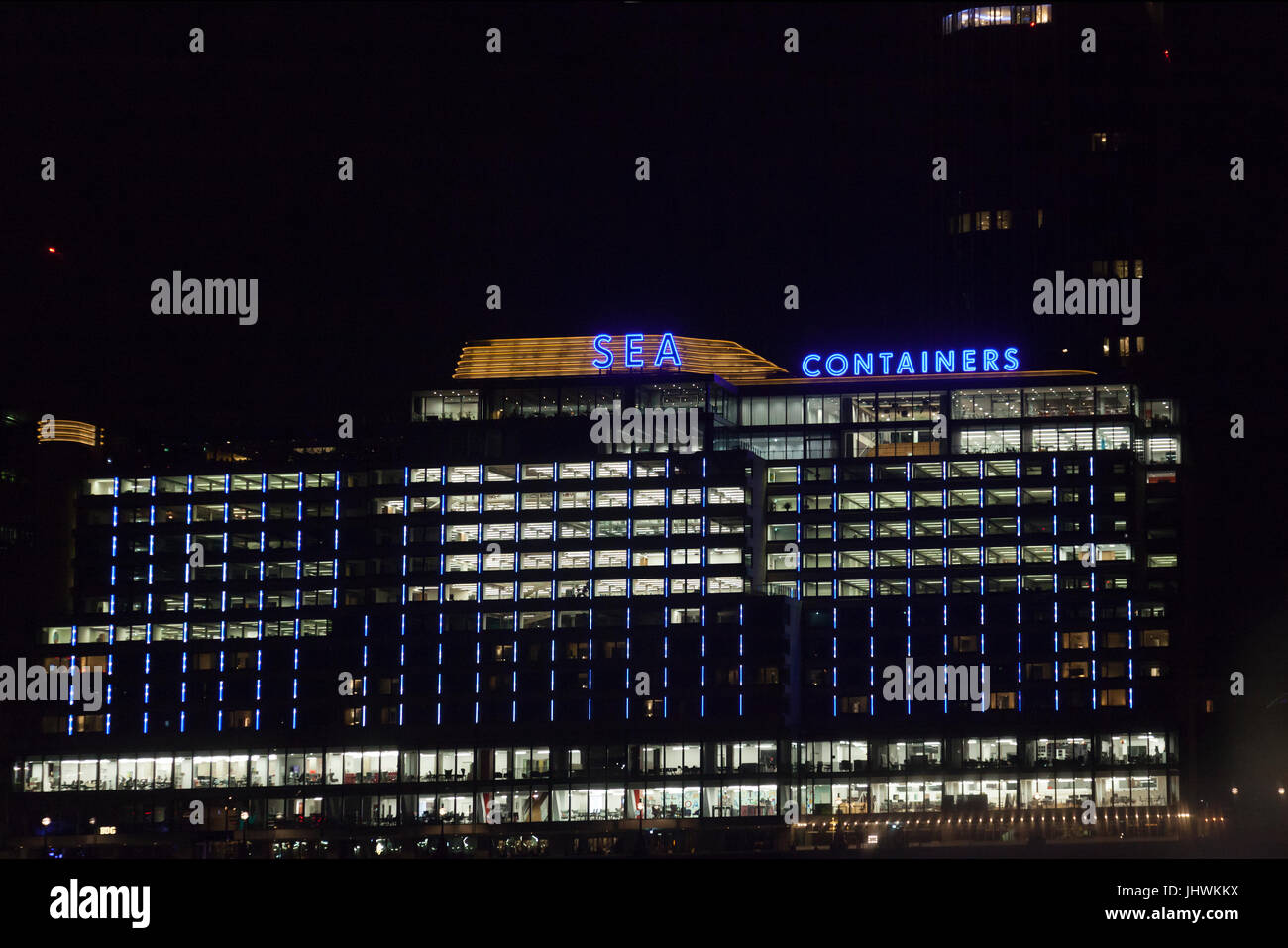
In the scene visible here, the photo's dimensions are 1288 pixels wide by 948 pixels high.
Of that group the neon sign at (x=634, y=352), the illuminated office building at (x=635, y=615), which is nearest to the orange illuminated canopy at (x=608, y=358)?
the neon sign at (x=634, y=352)

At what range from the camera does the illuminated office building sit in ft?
552

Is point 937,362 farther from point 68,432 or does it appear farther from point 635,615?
point 68,432

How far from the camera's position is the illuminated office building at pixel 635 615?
552 ft

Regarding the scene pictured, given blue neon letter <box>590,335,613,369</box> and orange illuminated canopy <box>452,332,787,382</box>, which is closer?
blue neon letter <box>590,335,613,369</box>

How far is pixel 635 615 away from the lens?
17375 cm

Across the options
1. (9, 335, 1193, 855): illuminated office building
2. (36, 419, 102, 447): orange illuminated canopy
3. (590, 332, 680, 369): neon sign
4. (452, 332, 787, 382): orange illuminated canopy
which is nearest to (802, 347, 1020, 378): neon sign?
(9, 335, 1193, 855): illuminated office building

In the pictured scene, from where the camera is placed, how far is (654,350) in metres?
180

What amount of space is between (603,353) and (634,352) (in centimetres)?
315

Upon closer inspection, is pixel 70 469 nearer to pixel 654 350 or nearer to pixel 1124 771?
pixel 654 350

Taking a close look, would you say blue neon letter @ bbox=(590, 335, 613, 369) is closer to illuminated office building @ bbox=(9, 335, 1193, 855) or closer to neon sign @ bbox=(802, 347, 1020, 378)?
illuminated office building @ bbox=(9, 335, 1193, 855)

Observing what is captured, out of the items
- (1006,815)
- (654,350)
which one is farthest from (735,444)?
(1006,815)

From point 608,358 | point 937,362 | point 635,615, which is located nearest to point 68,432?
point 608,358
